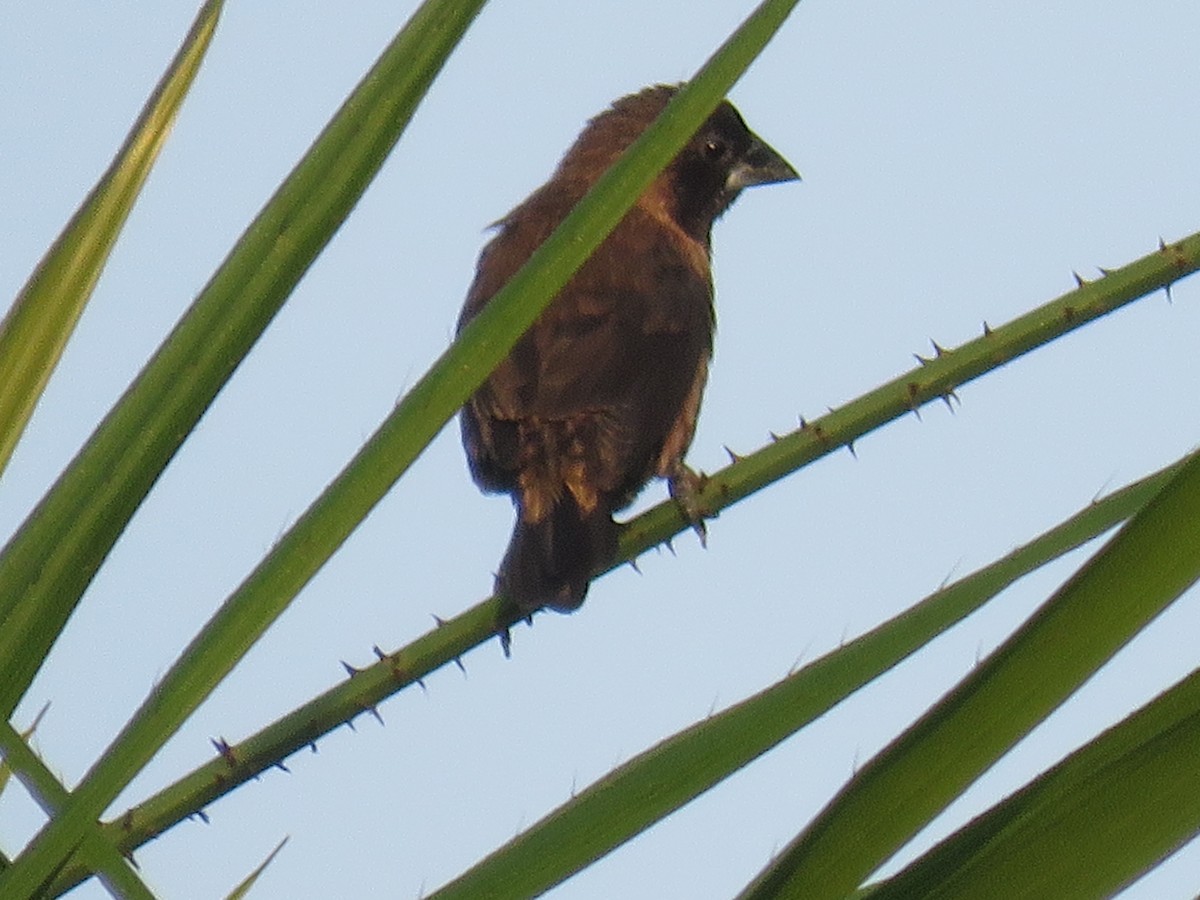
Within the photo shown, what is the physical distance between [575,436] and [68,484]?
2.80m

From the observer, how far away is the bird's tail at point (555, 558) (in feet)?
10.8

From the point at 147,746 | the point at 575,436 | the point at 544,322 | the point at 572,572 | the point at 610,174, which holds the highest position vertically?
the point at 544,322

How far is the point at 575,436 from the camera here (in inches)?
146

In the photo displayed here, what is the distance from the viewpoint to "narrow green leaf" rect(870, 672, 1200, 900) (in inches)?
29.4

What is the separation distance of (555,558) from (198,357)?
2.42m

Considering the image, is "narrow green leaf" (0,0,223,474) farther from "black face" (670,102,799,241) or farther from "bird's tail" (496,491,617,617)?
"black face" (670,102,799,241)

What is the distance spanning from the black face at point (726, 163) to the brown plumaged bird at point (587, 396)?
11.7 inches

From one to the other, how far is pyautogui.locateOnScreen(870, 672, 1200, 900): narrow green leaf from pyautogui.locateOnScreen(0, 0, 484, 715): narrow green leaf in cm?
42

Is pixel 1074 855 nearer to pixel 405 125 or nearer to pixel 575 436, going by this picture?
pixel 405 125

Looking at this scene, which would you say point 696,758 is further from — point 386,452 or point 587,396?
point 587,396

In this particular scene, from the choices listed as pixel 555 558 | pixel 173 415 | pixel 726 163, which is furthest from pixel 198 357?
pixel 726 163

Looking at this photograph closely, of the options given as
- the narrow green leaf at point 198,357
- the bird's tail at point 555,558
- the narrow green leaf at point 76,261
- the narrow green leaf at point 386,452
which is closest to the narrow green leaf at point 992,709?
the narrow green leaf at point 386,452

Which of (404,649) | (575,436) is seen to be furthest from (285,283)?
(575,436)

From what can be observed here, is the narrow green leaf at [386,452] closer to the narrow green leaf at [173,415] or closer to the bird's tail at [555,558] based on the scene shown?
the narrow green leaf at [173,415]
